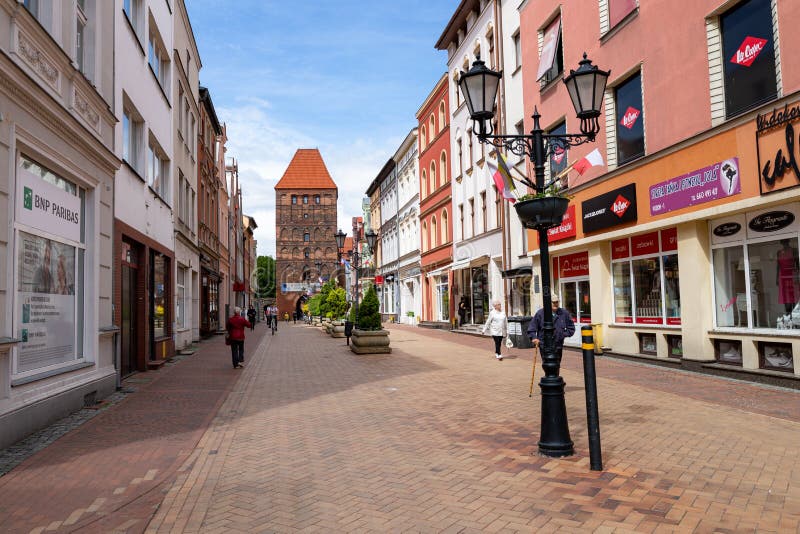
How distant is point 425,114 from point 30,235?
3191cm

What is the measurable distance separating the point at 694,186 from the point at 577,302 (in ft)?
22.1

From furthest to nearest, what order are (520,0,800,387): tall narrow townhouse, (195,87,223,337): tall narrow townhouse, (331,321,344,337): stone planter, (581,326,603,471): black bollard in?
1. (331,321,344,337): stone planter
2. (195,87,223,337): tall narrow townhouse
3. (520,0,800,387): tall narrow townhouse
4. (581,326,603,471): black bollard

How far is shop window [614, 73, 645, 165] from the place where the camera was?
14656 mm

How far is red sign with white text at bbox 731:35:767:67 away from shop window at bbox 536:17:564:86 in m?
7.55

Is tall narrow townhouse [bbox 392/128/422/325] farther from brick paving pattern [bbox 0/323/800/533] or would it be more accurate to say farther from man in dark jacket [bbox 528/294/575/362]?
brick paving pattern [bbox 0/323/800/533]

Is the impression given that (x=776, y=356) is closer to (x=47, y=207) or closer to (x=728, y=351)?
(x=728, y=351)

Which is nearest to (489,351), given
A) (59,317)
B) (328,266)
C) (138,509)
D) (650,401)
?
(650,401)

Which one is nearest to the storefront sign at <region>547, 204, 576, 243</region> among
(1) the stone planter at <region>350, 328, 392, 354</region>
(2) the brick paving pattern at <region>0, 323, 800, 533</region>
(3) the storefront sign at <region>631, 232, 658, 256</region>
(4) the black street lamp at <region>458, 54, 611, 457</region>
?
(3) the storefront sign at <region>631, 232, 658, 256</region>

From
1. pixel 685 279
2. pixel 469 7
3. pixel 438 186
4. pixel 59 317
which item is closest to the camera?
pixel 59 317

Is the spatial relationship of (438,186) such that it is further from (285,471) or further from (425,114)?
(285,471)

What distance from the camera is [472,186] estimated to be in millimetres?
29000

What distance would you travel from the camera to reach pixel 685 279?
42.2 feet

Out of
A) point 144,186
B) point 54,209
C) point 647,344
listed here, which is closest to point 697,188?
point 647,344

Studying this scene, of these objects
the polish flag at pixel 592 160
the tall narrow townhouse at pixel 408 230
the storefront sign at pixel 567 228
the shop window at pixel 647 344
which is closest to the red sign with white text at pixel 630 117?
the storefront sign at pixel 567 228
